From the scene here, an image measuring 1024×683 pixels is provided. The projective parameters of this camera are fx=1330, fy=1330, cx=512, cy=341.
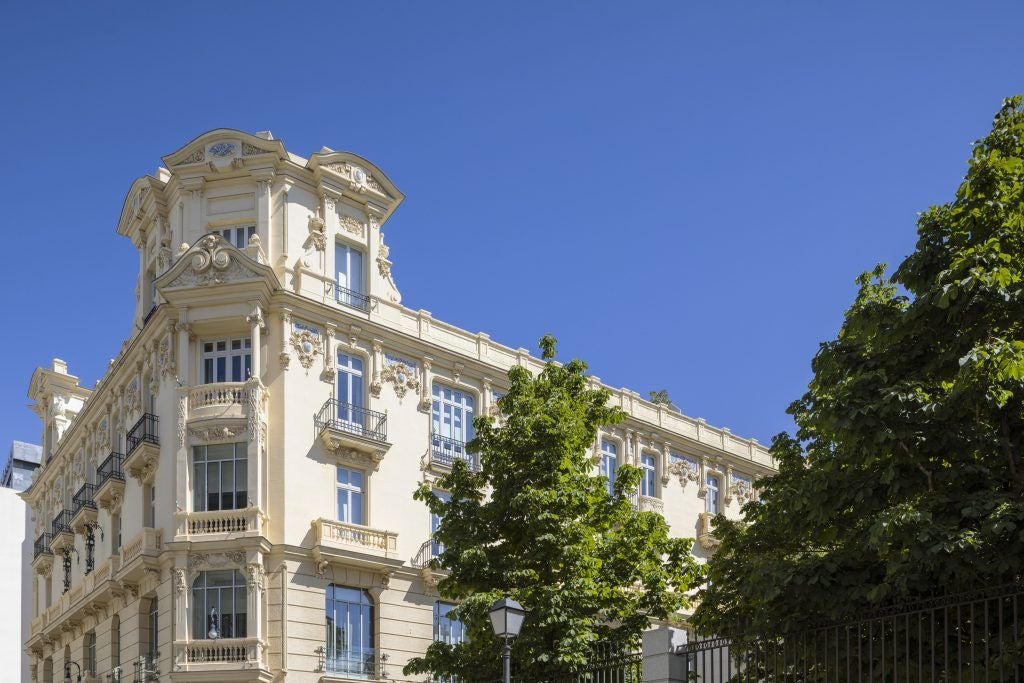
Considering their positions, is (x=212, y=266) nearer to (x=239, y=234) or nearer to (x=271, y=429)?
(x=239, y=234)

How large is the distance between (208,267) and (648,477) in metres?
18.0

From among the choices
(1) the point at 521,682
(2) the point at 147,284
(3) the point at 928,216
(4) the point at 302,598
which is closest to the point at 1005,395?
(3) the point at 928,216

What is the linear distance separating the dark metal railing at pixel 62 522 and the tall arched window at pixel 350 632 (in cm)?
1514

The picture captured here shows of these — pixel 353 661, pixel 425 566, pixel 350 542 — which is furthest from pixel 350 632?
pixel 425 566

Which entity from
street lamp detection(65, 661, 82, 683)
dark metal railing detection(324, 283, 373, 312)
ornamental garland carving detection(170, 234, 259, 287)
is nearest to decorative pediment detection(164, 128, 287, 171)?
ornamental garland carving detection(170, 234, 259, 287)

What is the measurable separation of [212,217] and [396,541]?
422 inches


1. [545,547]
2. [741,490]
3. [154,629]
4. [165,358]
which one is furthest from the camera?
[741,490]

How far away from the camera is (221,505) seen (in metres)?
35.9

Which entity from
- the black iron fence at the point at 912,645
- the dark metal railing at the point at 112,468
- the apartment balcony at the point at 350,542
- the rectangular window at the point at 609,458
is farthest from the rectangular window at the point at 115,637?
the black iron fence at the point at 912,645

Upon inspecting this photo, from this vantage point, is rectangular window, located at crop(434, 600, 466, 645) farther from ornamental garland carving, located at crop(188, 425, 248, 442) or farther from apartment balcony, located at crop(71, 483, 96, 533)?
apartment balcony, located at crop(71, 483, 96, 533)

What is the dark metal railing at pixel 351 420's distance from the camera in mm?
37062

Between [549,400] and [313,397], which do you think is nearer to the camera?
[549,400]

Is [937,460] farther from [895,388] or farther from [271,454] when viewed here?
[271,454]

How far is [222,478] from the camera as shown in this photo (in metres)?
36.1
